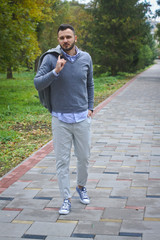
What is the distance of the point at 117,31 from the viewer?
93.5 ft

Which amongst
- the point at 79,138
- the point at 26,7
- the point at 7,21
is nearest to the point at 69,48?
the point at 79,138

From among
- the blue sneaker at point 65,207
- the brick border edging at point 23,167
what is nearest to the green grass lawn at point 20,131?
the brick border edging at point 23,167

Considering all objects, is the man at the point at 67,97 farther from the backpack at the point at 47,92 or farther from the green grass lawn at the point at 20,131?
the green grass lawn at the point at 20,131

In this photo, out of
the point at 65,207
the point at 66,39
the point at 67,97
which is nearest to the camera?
the point at 66,39

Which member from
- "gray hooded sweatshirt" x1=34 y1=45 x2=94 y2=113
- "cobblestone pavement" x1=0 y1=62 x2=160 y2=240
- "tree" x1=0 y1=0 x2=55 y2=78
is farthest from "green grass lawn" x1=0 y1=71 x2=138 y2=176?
"gray hooded sweatshirt" x1=34 y1=45 x2=94 y2=113

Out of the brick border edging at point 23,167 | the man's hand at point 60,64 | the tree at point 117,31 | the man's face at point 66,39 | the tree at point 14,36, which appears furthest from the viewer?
the tree at point 117,31

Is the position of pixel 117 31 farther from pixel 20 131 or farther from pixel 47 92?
pixel 47 92

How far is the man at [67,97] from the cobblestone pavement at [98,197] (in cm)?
35

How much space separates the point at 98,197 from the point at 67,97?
4.52 ft

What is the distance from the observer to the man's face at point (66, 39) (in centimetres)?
378

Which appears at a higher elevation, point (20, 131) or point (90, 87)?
point (90, 87)

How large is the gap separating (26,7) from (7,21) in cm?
369

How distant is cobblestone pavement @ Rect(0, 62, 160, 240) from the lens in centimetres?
362

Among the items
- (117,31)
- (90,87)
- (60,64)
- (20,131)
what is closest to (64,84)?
(60,64)
